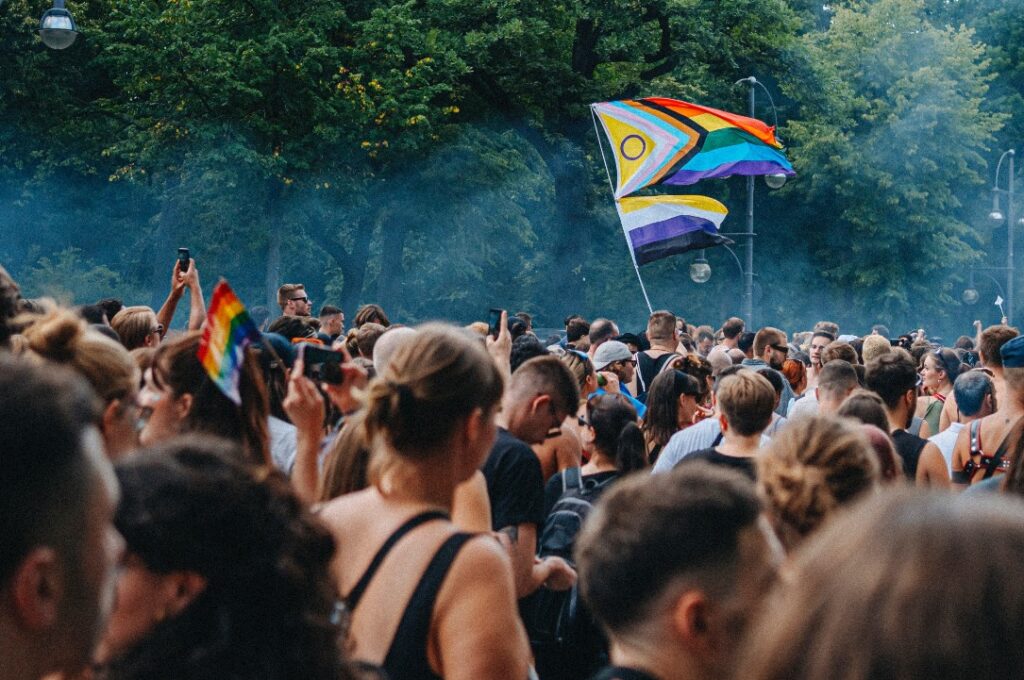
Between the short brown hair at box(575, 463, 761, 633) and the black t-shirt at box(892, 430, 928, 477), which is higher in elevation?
the short brown hair at box(575, 463, 761, 633)

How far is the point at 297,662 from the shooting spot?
1.71 metres

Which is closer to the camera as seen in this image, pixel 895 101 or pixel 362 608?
pixel 362 608

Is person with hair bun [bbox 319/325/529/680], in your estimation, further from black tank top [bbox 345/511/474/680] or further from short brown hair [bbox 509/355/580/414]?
short brown hair [bbox 509/355/580/414]

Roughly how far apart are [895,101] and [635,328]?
427 inches

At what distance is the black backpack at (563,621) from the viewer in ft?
15.7

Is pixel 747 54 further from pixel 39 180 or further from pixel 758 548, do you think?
pixel 758 548

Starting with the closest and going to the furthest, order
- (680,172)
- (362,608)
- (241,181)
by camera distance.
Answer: (362,608) < (680,172) < (241,181)

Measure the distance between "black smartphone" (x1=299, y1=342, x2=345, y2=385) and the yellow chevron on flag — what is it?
10.9 metres

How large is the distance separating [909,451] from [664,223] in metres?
8.33

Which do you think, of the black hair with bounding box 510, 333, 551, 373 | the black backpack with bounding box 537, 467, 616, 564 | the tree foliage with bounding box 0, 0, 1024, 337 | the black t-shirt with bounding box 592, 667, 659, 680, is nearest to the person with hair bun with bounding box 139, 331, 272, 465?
the black backpack with bounding box 537, 467, 616, 564

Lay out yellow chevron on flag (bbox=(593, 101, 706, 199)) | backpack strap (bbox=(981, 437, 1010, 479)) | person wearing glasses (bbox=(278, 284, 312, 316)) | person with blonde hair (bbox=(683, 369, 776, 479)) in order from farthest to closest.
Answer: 1. yellow chevron on flag (bbox=(593, 101, 706, 199))
2. person wearing glasses (bbox=(278, 284, 312, 316))
3. backpack strap (bbox=(981, 437, 1010, 479))
4. person with blonde hair (bbox=(683, 369, 776, 479))

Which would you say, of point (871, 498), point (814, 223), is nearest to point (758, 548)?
point (871, 498)

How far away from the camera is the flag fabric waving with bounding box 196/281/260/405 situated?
337 cm

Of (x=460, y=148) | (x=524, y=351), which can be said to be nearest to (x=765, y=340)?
(x=524, y=351)
